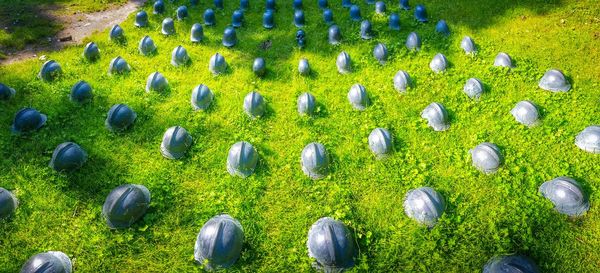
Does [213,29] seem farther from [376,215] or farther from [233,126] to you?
[376,215]

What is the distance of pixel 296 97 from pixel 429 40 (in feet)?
11.6

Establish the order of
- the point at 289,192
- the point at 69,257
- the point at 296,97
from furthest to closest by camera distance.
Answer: the point at 296,97 < the point at 289,192 < the point at 69,257

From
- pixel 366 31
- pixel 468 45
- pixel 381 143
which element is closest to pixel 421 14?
pixel 366 31

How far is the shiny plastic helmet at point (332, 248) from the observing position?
4051 millimetres

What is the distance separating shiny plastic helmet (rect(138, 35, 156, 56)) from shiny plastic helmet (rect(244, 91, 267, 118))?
117 inches

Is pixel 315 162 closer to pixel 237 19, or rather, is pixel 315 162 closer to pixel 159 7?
pixel 237 19

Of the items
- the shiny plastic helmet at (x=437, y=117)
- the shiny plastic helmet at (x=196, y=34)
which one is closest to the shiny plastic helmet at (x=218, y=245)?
the shiny plastic helmet at (x=437, y=117)

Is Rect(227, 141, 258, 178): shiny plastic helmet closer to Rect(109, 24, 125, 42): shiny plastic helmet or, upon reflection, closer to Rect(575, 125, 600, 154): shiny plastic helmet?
Answer: Rect(575, 125, 600, 154): shiny plastic helmet

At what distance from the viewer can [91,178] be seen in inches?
198

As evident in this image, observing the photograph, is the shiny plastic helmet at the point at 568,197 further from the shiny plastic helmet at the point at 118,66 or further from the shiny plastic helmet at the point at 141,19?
the shiny plastic helmet at the point at 141,19

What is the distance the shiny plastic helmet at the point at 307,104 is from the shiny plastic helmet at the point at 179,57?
277 cm

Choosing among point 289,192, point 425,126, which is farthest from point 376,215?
point 425,126

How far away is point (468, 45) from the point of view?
7.62 meters

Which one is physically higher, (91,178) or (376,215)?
(91,178)
